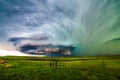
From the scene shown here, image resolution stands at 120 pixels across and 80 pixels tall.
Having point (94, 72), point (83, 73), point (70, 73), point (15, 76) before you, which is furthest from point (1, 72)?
point (94, 72)

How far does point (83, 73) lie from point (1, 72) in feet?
49.5

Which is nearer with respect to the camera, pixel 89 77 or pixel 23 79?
pixel 23 79

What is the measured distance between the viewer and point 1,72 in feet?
110

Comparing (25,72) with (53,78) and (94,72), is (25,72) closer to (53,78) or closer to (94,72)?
(53,78)

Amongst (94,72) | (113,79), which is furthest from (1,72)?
(113,79)

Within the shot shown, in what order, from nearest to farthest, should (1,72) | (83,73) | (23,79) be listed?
1. (23,79)
2. (1,72)
3. (83,73)

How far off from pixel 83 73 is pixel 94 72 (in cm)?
253

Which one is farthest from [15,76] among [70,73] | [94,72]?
[94,72]

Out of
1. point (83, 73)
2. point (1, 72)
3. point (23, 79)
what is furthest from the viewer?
point (83, 73)

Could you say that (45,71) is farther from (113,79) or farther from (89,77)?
(113,79)

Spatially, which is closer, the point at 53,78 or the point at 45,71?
the point at 53,78

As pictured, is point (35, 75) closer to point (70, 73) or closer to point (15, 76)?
point (15, 76)

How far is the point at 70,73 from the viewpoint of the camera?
115 ft

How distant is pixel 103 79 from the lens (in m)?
34.1
